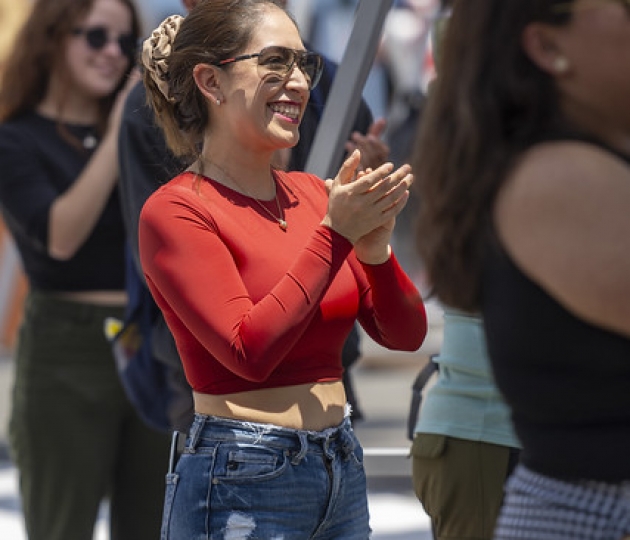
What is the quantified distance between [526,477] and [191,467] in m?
0.75

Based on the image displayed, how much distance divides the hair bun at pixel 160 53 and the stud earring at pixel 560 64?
1080 millimetres

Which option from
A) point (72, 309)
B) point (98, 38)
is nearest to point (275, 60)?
point (72, 309)

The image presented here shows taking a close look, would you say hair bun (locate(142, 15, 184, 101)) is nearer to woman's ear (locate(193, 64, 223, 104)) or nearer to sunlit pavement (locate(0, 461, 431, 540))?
woman's ear (locate(193, 64, 223, 104))

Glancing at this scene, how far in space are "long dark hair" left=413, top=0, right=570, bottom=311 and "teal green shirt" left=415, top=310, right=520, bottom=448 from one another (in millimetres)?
844

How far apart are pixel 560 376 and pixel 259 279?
79cm

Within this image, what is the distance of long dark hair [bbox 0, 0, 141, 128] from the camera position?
4.39 metres

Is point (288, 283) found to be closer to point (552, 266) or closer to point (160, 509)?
point (552, 266)

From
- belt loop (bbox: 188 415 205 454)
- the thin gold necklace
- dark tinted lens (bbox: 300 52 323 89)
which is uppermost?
dark tinted lens (bbox: 300 52 323 89)

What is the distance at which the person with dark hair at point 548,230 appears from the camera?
1807mm

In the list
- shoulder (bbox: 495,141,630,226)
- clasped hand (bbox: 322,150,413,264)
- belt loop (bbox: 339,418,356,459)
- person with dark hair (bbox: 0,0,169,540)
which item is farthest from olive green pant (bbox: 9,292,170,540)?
shoulder (bbox: 495,141,630,226)

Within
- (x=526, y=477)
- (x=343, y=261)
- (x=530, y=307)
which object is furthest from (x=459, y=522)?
(x=530, y=307)

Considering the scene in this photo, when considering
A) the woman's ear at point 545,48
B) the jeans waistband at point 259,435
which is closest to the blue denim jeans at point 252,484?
the jeans waistband at point 259,435

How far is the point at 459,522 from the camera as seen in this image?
2848 millimetres

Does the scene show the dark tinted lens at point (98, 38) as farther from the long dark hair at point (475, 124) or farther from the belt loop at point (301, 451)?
the long dark hair at point (475, 124)
